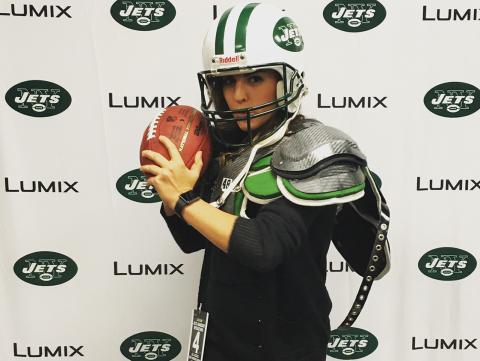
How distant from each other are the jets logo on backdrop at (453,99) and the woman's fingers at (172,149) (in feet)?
3.62

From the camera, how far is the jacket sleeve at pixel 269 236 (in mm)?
998

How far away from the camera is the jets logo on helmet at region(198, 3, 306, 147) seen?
3.70 ft

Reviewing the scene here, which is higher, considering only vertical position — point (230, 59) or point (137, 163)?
point (230, 59)

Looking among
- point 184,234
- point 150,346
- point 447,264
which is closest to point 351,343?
point 447,264

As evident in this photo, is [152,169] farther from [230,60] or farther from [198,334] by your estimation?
[198,334]

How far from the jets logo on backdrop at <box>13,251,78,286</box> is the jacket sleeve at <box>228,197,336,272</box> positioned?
3.63 ft

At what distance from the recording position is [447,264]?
187 centimetres

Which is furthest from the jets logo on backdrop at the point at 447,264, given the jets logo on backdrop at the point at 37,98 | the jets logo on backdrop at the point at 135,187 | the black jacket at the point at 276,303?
the jets logo on backdrop at the point at 37,98

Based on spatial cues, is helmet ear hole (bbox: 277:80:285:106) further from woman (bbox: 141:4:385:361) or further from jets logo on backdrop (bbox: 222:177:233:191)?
jets logo on backdrop (bbox: 222:177:233:191)

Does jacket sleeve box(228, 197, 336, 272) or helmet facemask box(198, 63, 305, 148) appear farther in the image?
helmet facemask box(198, 63, 305, 148)

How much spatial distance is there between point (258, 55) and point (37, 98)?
1026 millimetres

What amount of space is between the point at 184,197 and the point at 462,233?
129cm

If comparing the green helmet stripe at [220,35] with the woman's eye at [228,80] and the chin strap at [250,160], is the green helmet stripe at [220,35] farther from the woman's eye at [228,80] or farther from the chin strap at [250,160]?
the chin strap at [250,160]

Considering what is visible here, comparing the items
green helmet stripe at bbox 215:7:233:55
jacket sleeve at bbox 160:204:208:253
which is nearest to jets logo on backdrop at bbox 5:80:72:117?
jacket sleeve at bbox 160:204:208:253
